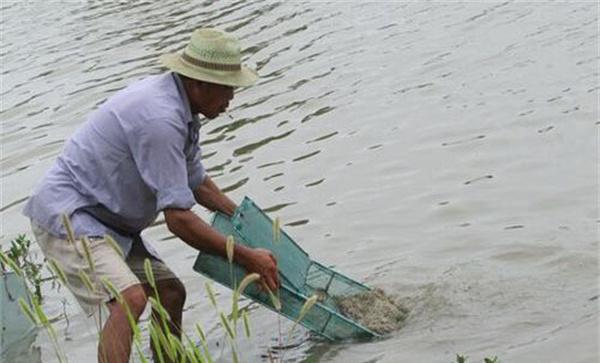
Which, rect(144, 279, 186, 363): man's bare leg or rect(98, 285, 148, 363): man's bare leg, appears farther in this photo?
rect(144, 279, 186, 363): man's bare leg

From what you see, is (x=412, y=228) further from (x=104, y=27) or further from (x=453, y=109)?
(x=104, y=27)

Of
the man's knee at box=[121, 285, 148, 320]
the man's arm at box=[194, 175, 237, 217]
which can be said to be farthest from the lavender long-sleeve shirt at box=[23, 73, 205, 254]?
the man's arm at box=[194, 175, 237, 217]

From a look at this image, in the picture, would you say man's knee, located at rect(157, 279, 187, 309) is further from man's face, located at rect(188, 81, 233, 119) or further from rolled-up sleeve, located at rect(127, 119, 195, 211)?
man's face, located at rect(188, 81, 233, 119)

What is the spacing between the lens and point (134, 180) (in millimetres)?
4613

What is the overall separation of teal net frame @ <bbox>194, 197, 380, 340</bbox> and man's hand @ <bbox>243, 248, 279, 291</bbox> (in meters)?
0.17

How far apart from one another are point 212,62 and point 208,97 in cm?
16

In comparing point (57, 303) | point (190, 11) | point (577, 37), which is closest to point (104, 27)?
point (190, 11)

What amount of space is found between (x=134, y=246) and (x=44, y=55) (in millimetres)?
10549

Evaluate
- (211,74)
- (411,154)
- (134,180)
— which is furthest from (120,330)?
(411,154)

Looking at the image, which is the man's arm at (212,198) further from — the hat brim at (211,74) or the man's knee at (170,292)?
the hat brim at (211,74)

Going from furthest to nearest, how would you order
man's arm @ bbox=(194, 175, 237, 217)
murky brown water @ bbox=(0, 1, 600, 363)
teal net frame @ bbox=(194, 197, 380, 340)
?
murky brown water @ bbox=(0, 1, 600, 363)
man's arm @ bbox=(194, 175, 237, 217)
teal net frame @ bbox=(194, 197, 380, 340)

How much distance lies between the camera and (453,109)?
9109mm

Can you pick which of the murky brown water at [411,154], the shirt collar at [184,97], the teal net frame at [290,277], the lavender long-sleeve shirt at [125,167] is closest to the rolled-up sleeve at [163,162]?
the lavender long-sleeve shirt at [125,167]

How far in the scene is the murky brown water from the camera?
5688 mm
